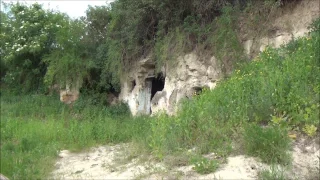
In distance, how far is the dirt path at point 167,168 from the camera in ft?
17.6

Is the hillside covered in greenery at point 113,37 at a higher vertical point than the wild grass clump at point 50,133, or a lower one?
higher

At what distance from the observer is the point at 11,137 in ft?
35.7

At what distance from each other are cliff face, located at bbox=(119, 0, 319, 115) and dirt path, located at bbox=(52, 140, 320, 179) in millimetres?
2826

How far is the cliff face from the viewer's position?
9.31m

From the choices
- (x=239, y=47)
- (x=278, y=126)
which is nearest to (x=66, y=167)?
(x=278, y=126)

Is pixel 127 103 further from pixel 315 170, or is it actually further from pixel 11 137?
pixel 315 170

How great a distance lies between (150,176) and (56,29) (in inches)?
504

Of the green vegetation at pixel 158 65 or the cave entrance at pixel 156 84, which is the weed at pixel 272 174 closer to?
the green vegetation at pixel 158 65

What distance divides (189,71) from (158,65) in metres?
1.13

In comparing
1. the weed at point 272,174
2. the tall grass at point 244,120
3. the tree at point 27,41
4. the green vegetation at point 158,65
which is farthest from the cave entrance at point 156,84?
the weed at point 272,174

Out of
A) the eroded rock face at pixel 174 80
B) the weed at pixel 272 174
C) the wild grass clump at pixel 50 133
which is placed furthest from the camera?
the eroded rock face at pixel 174 80

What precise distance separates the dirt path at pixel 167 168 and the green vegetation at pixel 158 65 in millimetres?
186

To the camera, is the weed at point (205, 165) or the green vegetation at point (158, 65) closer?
the weed at point (205, 165)

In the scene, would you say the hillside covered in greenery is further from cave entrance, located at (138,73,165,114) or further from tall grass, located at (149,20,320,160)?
tall grass, located at (149,20,320,160)
